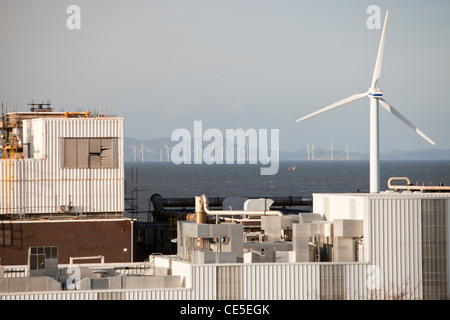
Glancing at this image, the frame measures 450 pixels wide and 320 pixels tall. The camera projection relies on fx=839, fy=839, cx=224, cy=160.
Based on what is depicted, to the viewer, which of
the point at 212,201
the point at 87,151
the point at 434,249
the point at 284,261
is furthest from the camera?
the point at 212,201

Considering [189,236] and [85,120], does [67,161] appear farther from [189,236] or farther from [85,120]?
[189,236]

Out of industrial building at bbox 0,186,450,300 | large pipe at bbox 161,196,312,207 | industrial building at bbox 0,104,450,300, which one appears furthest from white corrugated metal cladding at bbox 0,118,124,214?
large pipe at bbox 161,196,312,207

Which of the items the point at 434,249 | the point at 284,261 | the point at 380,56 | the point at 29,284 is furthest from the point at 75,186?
the point at 434,249

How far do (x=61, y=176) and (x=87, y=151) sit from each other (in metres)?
2.84

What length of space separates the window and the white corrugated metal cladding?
0.26 ft

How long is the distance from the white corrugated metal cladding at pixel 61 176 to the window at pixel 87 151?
0.08 m

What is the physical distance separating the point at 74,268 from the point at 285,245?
13.3m

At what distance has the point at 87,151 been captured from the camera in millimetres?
66750

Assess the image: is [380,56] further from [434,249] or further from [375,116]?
[434,249]

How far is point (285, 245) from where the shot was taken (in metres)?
53.2

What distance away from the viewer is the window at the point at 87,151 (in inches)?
2621

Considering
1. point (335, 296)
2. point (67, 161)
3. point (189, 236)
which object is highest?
point (67, 161)

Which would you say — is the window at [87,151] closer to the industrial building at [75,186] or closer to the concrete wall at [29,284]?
the industrial building at [75,186]

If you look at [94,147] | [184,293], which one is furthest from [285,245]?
[94,147]
